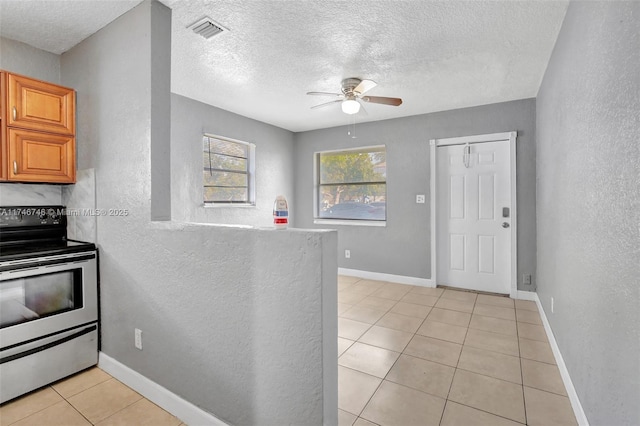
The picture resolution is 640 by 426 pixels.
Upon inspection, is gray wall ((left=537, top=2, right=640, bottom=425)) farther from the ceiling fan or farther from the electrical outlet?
the electrical outlet

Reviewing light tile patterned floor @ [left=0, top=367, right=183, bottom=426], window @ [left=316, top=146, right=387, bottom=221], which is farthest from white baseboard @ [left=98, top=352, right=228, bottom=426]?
window @ [left=316, top=146, right=387, bottom=221]

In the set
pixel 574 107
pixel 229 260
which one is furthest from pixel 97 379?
pixel 574 107

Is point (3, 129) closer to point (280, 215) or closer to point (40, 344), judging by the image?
point (40, 344)

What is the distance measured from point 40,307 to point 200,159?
7.46ft

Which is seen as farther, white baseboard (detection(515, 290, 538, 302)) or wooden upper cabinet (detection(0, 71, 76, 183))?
white baseboard (detection(515, 290, 538, 302))

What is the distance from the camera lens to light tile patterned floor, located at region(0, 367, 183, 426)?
1771 mm

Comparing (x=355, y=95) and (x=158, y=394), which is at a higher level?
(x=355, y=95)

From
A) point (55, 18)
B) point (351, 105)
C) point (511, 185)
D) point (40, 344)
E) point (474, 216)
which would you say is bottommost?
point (40, 344)

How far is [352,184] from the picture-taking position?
17.0 ft

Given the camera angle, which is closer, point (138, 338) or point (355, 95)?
point (138, 338)

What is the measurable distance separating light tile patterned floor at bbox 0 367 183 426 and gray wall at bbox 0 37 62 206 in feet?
4.65

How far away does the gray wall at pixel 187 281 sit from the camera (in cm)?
130

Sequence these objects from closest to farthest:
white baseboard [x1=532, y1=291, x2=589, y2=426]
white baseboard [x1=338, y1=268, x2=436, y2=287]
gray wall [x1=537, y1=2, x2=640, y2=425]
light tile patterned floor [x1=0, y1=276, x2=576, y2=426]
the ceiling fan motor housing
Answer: gray wall [x1=537, y1=2, x2=640, y2=425], white baseboard [x1=532, y1=291, x2=589, y2=426], light tile patterned floor [x1=0, y1=276, x2=576, y2=426], the ceiling fan motor housing, white baseboard [x1=338, y1=268, x2=436, y2=287]

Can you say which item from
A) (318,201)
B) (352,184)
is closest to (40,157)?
(318,201)
